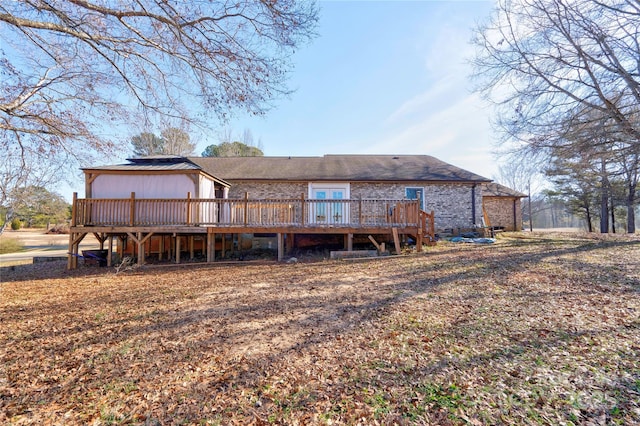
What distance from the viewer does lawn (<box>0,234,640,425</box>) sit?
7.36 ft

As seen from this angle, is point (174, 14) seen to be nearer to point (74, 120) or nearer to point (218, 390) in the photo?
point (74, 120)

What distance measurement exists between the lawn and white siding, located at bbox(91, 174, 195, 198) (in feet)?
15.1

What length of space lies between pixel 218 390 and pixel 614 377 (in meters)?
3.58

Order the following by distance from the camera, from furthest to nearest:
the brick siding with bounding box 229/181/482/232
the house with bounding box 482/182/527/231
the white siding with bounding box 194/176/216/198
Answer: the house with bounding box 482/182/527/231 < the brick siding with bounding box 229/181/482/232 < the white siding with bounding box 194/176/216/198

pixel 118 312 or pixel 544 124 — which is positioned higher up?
pixel 544 124

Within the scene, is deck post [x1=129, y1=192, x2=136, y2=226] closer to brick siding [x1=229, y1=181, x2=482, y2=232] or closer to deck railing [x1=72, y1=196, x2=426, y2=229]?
deck railing [x1=72, y1=196, x2=426, y2=229]

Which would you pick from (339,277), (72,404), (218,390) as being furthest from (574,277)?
(72,404)

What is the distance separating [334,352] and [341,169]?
40.4 ft

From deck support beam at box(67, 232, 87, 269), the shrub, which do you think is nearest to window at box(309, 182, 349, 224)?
deck support beam at box(67, 232, 87, 269)

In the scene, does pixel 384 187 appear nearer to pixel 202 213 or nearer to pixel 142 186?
pixel 202 213

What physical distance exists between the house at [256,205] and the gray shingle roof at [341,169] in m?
0.08

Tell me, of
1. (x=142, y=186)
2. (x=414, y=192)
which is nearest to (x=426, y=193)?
(x=414, y=192)

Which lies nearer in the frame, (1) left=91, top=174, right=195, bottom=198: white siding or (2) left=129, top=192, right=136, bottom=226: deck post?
(2) left=129, top=192, right=136, bottom=226: deck post

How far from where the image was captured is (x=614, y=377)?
2514mm
